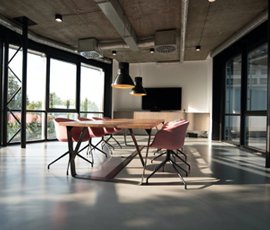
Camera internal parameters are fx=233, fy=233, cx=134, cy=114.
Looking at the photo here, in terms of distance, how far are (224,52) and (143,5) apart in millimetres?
4105

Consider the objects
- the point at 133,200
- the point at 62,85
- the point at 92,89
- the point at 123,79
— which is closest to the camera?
the point at 133,200

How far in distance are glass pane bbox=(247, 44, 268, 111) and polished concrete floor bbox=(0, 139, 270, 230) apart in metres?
2.31

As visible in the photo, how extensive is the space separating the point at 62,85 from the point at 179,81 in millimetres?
4701

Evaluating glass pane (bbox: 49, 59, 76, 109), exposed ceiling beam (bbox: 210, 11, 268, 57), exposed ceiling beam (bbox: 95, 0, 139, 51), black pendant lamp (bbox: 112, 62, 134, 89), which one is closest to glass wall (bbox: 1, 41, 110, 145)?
glass pane (bbox: 49, 59, 76, 109)

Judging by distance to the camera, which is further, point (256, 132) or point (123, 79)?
point (256, 132)

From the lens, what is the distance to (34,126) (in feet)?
23.6

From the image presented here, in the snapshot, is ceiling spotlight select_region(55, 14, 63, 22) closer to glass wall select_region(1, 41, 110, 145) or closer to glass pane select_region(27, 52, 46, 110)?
glass wall select_region(1, 41, 110, 145)

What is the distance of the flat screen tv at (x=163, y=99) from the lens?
959cm

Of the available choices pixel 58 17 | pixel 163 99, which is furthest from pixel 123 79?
pixel 163 99

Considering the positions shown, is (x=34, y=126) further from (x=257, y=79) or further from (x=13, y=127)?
(x=257, y=79)

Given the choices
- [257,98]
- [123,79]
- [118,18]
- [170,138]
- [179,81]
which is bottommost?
[170,138]

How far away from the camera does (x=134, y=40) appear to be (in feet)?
20.7

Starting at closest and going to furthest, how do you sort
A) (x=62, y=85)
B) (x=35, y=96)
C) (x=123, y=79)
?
(x=123, y=79), (x=35, y=96), (x=62, y=85)

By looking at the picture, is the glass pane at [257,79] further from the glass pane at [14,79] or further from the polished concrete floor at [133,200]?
the glass pane at [14,79]
